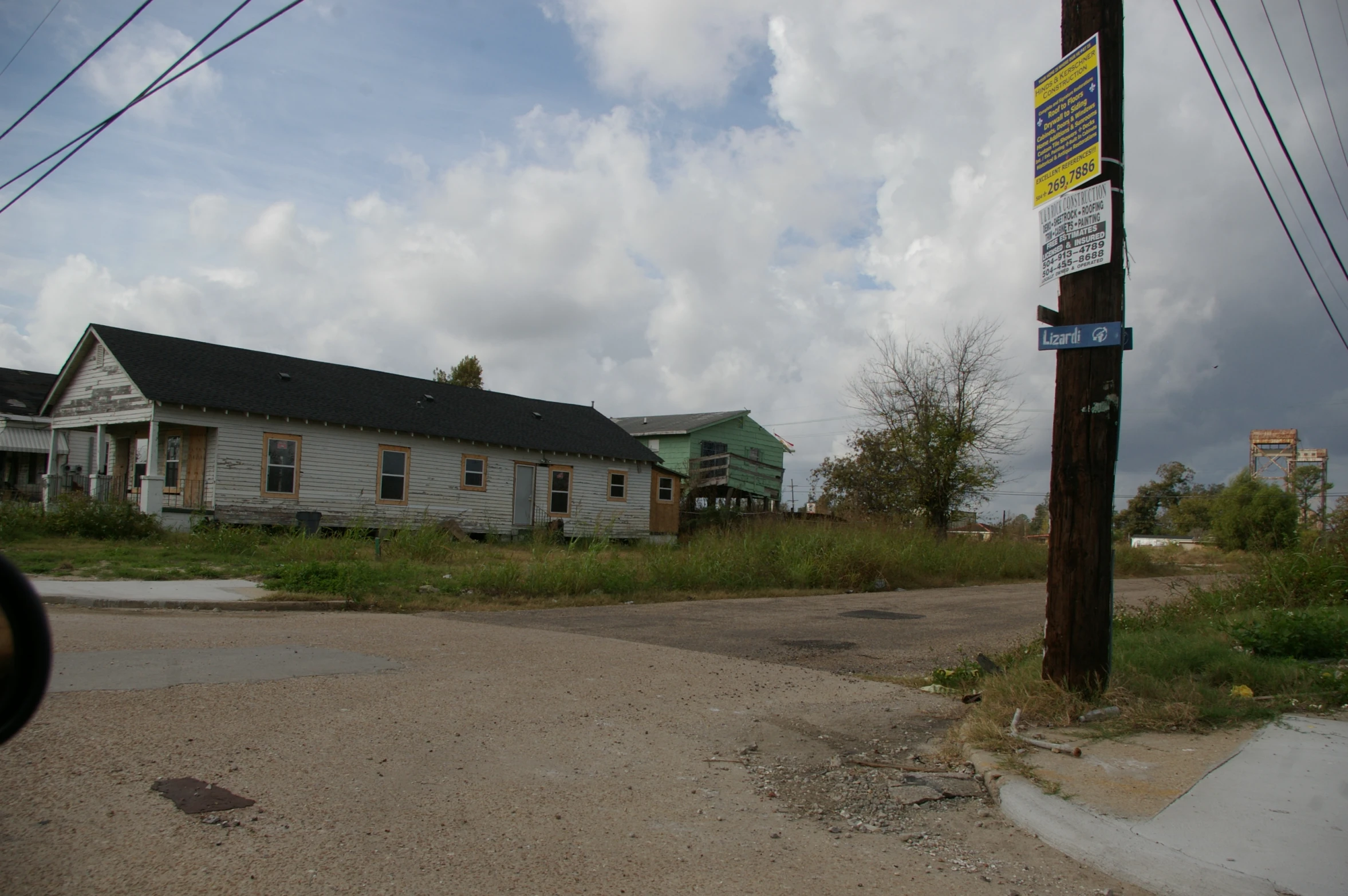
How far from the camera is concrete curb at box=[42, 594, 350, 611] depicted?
11.0 metres

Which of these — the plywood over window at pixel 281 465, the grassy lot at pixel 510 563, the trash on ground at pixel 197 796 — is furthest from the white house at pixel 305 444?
the trash on ground at pixel 197 796

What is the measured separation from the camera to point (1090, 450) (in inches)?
238

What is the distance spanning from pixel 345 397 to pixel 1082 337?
2414cm

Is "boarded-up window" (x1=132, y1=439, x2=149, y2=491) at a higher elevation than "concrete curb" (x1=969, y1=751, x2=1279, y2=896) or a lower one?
higher

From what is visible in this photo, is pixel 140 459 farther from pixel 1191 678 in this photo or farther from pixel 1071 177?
pixel 1191 678

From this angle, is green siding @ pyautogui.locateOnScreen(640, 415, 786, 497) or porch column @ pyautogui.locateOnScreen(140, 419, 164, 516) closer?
porch column @ pyautogui.locateOnScreen(140, 419, 164, 516)

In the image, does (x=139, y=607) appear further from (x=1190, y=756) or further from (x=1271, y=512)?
(x=1271, y=512)

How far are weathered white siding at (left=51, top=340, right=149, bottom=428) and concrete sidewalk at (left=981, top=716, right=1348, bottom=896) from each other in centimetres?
2301

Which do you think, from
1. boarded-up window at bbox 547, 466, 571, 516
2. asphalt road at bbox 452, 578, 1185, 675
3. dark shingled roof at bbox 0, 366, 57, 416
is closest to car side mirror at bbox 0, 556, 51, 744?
asphalt road at bbox 452, 578, 1185, 675

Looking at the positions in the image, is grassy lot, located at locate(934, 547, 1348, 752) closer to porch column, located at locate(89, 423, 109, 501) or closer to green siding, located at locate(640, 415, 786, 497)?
porch column, located at locate(89, 423, 109, 501)

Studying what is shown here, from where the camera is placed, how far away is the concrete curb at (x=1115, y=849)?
357cm

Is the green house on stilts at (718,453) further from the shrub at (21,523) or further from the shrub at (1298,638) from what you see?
the shrub at (1298,638)

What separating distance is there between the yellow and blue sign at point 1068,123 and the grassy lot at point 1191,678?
3.48 metres

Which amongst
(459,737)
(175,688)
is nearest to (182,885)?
(459,737)
